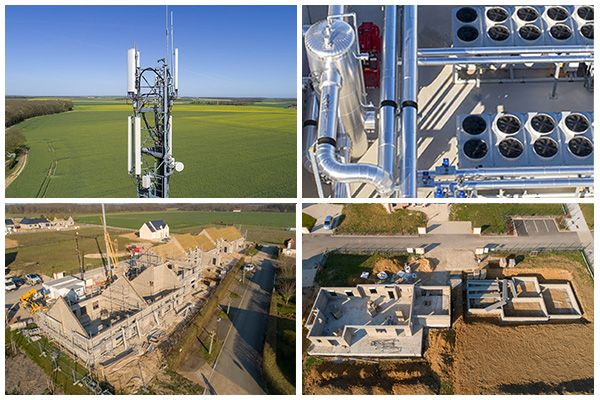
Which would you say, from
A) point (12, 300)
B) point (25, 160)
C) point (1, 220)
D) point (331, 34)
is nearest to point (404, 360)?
point (331, 34)

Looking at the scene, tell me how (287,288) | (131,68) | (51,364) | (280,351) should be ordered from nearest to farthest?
(131,68), (280,351), (51,364), (287,288)

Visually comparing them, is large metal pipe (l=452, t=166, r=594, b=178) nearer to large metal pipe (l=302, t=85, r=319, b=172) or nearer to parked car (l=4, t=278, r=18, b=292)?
large metal pipe (l=302, t=85, r=319, b=172)

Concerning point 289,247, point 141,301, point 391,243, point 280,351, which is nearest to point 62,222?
point 141,301

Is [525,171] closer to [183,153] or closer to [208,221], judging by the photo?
[208,221]

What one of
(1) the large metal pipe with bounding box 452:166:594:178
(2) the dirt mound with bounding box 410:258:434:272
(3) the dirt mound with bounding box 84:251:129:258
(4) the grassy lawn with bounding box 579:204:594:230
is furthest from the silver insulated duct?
(3) the dirt mound with bounding box 84:251:129:258

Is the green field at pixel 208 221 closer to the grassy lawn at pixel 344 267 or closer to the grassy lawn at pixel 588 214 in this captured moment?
the grassy lawn at pixel 344 267

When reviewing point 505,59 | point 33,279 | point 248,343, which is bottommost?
point 248,343

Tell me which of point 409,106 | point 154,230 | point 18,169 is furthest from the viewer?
point 18,169
